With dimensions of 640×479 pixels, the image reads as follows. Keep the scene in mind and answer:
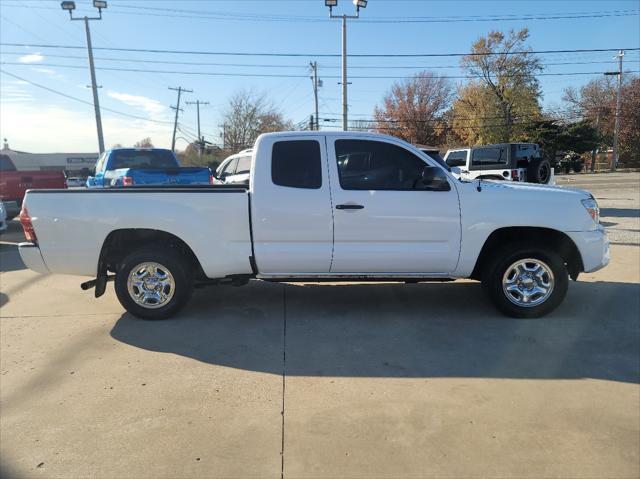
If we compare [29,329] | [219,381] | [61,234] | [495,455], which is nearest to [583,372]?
[495,455]

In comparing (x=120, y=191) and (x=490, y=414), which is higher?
(x=120, y=191)

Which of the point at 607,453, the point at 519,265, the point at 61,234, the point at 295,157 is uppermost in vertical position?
the point at 295,157

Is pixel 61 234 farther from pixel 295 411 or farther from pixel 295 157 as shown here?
pixel 295 411

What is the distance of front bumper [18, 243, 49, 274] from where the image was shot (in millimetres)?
4844

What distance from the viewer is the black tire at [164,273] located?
4898 millimetres

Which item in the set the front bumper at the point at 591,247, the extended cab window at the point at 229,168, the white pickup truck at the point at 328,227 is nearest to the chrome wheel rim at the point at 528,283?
the white pickup truck at the point at 328,227

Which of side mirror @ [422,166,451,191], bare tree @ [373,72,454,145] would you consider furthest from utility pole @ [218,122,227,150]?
side mirror @ [422,166,451,191]

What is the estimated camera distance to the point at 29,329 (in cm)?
500

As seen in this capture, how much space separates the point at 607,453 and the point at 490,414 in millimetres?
687

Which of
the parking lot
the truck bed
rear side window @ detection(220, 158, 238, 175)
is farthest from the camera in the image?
rear side window @ detection(220, 158, 238, 175)

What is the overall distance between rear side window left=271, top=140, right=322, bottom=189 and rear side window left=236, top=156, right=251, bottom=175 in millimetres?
8137

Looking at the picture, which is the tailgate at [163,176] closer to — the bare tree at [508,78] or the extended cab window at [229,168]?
the extended cab window at [229,168]

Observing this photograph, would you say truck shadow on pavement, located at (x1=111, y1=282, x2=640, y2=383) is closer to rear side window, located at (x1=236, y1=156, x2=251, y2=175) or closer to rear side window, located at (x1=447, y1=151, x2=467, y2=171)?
rear side window, located at (x1=236, y1=156, x2=251, y2=175)

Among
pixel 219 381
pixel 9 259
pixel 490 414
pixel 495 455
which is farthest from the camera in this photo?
pixel 9 259
